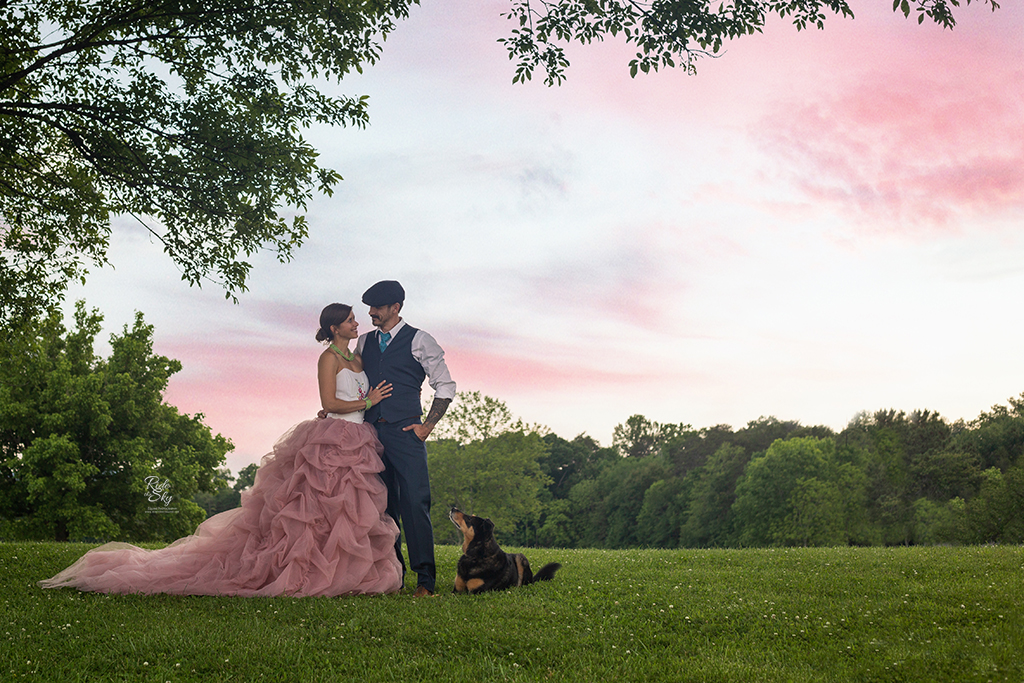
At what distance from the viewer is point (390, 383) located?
29.3 ft

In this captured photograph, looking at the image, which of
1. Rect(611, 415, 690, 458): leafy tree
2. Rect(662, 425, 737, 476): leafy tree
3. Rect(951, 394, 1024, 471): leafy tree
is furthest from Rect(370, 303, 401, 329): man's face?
Rect(611, 415, 690, 458): leafy tree

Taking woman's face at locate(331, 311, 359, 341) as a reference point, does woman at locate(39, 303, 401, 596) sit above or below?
below

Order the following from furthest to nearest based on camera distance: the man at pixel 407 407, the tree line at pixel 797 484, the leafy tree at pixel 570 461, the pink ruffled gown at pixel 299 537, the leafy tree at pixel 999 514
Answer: the leafy tree at pixel 570 461 → the tree line at pixel 797 484 → the leafy tree at pixel 999 514 → the man at pixel 407 407 → the pink ruffled gown at pixel 299 537

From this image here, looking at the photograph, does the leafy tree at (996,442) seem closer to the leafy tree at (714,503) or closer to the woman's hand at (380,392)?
the leafy tree at (714,503)

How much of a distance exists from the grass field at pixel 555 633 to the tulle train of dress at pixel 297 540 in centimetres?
41

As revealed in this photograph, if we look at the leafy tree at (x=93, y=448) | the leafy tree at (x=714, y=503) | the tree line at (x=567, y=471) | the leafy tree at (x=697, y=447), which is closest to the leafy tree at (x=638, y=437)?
the tree line at (x=567, y=471)

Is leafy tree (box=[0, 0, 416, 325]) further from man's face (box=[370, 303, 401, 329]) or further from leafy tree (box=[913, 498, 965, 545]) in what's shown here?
leafy tree (box=[913, 498, 965, 545])

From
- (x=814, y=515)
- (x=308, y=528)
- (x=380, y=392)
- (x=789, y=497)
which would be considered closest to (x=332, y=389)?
(x=380, y=392)

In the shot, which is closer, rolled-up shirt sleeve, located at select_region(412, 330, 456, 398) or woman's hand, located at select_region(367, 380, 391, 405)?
rolled-up shirt sleeve, located at select_region(412, 330, 456, 398)

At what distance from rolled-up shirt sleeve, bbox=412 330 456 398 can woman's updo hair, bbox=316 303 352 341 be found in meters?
1.13

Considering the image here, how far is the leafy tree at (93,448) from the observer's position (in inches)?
1168

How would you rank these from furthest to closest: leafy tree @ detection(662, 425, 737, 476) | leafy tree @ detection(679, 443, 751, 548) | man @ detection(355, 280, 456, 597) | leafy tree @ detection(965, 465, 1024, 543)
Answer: leafy tree @ detection(662, 425, 737, 476)
leafy tree @ detection(679, 443, 751, 548)
leafy tree @ detection(965, 465, 1024, 543)
man @ detection(355, 280, 456, 597)

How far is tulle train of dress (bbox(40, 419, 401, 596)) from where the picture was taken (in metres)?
8.42

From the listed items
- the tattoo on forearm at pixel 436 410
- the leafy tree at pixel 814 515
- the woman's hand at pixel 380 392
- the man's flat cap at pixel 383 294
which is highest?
the man's flat cap at pixel 383 294
